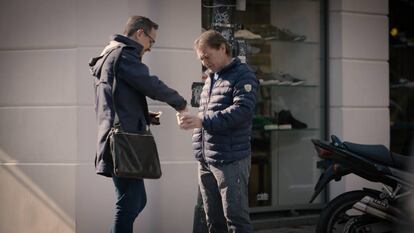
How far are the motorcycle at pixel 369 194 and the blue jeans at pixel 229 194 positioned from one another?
4.03 feet

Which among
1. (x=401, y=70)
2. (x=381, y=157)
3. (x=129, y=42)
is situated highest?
(x=401, y=70)

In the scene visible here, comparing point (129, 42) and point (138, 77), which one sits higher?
point (129, 42)

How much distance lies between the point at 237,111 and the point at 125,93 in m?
0.83

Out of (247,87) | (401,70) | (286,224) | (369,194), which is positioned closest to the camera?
(247,87)

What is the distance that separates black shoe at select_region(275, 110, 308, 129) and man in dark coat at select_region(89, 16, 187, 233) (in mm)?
3736

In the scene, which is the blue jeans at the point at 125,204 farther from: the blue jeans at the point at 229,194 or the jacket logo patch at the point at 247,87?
the jacket logo patch at the point at 247,87

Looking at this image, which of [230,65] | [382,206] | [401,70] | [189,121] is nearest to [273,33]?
[401,70]

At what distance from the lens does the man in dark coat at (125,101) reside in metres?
5.17

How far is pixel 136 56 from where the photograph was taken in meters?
5.27

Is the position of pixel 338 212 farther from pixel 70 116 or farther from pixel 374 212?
pixel 70 116

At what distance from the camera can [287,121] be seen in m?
8.91

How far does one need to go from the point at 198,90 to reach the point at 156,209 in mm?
1800

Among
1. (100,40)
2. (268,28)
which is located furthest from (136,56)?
(268,28)

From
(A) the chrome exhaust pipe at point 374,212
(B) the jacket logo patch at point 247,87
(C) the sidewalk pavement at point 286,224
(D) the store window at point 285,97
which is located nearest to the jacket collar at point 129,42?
(B) the jacket logo patch at point 247,87
